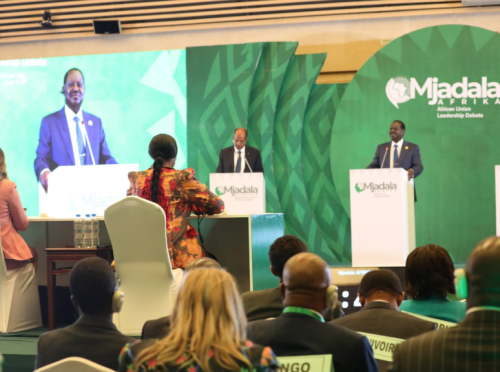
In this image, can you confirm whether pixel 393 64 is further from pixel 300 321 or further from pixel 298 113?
pixel 300 321

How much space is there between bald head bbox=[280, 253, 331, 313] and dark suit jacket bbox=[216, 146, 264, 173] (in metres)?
5.59

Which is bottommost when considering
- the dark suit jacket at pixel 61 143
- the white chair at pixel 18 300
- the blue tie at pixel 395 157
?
the white chair at pixel 18 300

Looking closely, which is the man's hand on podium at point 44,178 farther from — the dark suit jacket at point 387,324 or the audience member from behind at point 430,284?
the dark suit jacket at point 387,324

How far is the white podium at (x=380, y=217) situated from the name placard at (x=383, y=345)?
309 centimetres

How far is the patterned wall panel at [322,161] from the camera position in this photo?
8203mm

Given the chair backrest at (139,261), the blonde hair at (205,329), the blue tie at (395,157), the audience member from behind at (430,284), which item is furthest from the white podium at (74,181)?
the blonde hair at (205,329)

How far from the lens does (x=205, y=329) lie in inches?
54.9

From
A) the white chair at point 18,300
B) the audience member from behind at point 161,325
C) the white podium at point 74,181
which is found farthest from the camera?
the white podium at point 74,181

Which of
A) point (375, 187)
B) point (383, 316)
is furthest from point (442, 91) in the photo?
point (383, 316)

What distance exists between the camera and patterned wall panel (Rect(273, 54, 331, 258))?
815cm

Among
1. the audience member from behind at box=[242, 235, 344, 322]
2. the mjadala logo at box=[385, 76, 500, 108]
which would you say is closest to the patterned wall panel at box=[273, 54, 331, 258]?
the mjadala logo at box=[385, 76, 500, 108]

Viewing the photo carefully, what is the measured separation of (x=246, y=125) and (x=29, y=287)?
450 cm

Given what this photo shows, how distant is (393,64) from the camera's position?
313 inches

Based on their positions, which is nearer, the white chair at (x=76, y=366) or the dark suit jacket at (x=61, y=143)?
the white chair at (x=76, y=366)
